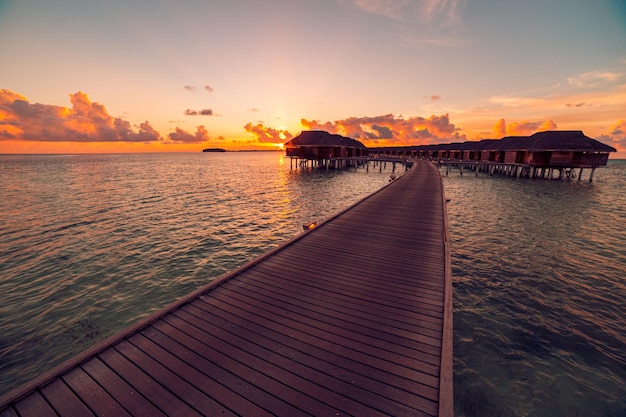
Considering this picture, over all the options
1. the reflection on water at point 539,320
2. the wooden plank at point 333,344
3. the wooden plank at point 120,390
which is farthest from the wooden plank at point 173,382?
the reflection on water at point 539,320

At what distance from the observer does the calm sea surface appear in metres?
5.93

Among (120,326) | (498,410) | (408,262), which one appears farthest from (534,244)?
(120,326)

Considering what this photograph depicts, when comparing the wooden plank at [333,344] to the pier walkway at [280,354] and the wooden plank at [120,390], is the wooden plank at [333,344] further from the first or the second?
the wooden plank at [120,390]

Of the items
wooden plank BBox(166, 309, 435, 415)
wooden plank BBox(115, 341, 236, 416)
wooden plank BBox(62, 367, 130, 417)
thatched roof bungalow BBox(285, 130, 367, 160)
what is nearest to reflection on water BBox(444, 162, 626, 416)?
wooden plank BBox(166, 309, 435, 415)

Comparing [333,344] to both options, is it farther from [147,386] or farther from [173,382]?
[147,386]

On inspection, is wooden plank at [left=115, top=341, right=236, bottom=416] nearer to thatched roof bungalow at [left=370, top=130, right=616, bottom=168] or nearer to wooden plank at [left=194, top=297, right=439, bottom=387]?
wooden plank at [left=194, top=297, right=439, bottom=387]

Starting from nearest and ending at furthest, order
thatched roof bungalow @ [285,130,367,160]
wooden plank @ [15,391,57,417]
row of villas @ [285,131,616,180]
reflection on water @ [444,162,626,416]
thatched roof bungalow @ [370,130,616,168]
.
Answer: wooden plank @ [15,391,57,417]
reflection on water @ [444,162,626,416]
thatched roof bungalow @ [370,130,616,168]
row of villas @ [285,131,616,180]
thatched roof bungalow @ [285,130,367,160]

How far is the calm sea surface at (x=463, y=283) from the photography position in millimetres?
5926

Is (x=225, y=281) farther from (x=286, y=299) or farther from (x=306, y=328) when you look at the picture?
(x=306, y=328)

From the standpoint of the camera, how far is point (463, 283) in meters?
9.91

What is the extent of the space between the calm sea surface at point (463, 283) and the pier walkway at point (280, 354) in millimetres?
2295

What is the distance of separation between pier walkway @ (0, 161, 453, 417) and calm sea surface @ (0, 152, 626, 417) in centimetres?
229

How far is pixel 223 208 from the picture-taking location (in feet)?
73.4

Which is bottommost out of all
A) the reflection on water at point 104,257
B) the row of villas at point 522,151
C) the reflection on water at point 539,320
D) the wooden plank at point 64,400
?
the reflection on water at point 104,257
